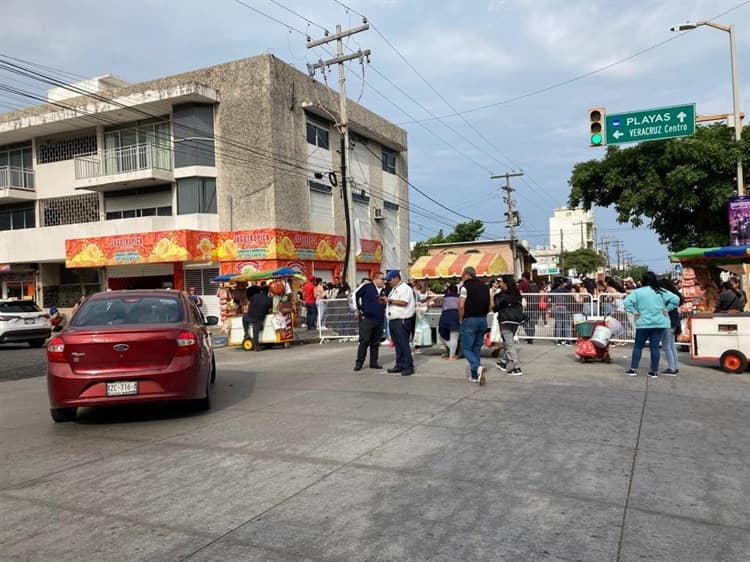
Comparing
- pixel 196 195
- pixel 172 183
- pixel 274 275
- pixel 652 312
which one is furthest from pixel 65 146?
pixel 652 312

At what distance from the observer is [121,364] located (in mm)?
6719

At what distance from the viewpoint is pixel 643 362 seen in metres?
11.6

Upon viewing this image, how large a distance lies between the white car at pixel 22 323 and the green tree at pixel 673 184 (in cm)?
1725

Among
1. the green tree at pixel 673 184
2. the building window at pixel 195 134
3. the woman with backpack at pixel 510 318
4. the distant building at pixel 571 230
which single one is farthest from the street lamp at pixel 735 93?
the distant building at pixel 571 230

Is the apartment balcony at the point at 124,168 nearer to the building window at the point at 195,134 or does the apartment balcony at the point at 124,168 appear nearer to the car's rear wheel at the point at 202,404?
the building window at the point at 195,134

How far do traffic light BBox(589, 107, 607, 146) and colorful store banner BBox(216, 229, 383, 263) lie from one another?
47.9 ft

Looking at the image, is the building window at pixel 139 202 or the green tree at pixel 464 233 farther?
the green tree at pixel 464 233

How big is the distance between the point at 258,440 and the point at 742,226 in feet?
46.1

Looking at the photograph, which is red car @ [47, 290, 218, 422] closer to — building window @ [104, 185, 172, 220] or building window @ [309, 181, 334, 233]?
building window @ [104, 185, 172, 220]

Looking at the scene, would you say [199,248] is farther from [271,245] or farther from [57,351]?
[57,351]

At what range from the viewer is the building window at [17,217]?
107ft

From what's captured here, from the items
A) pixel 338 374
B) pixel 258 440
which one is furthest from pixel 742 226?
pixel 258 440

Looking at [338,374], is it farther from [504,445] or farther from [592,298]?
[592,298]

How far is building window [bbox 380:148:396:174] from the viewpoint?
126 ft
